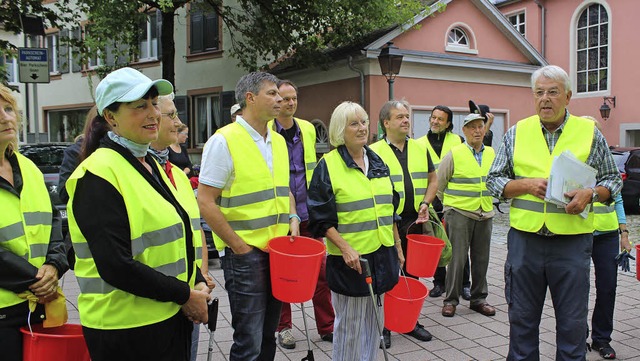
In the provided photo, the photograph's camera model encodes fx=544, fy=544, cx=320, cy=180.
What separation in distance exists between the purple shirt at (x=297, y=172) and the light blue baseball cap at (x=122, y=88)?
2.52 meters

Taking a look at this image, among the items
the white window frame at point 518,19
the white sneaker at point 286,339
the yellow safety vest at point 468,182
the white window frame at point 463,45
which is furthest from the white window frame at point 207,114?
the white sneaker at point 286,339

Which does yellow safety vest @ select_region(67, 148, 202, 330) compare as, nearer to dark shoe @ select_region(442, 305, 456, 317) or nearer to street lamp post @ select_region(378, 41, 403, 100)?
dark shoe @ select_region(442, 305, 456, 317)

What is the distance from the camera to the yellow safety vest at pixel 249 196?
3.25m

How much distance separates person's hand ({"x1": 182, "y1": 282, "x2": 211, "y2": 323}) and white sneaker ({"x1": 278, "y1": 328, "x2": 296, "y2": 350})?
94.8 inches

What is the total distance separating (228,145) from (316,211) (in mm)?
717

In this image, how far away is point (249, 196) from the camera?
326 centimetres

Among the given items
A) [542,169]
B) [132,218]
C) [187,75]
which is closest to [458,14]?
[187,75]

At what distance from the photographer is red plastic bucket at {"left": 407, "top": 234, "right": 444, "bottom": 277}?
4418mm

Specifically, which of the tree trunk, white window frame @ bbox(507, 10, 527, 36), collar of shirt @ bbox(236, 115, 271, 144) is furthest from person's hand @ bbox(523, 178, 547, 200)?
white window frame @ bbox(507, 10, 527, 36)

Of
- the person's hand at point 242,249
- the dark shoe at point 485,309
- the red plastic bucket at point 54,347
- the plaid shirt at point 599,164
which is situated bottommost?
the dark shoe at point 485,309

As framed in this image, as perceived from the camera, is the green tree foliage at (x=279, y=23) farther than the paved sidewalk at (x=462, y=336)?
Yes

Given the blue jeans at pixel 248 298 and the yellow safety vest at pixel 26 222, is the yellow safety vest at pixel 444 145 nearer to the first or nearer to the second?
the blue jeans at pixel 248 298

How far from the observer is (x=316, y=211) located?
11.5 ft

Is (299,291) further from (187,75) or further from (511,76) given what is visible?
(187,75)
